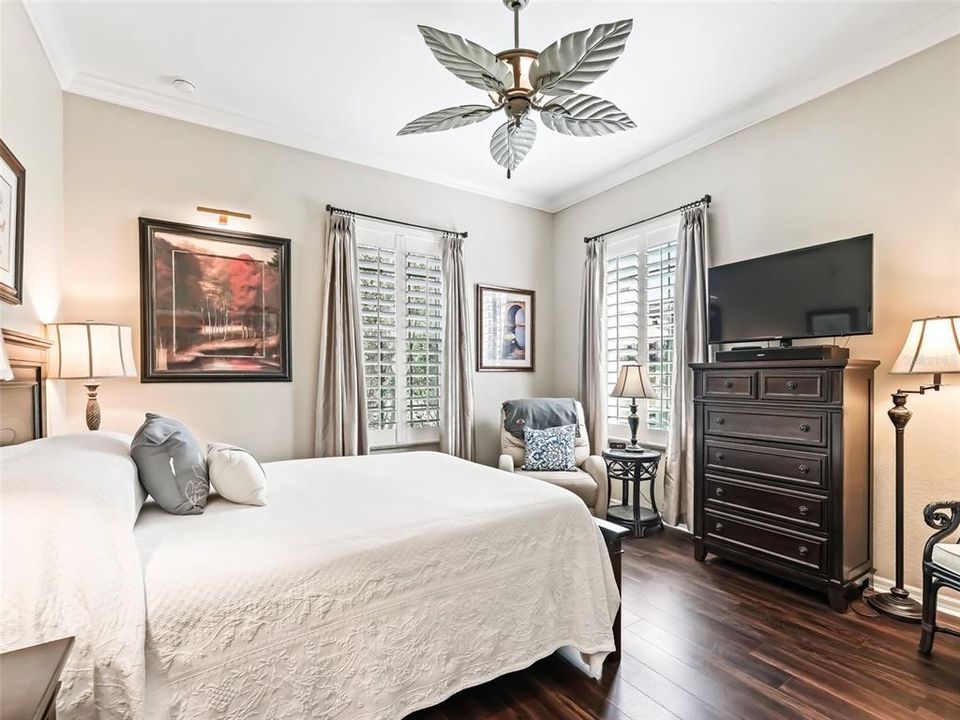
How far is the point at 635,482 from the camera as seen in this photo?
381 centimetres

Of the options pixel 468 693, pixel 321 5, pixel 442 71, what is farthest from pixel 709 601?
pixel 321 5

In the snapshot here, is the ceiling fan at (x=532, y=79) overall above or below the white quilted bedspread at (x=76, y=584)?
above

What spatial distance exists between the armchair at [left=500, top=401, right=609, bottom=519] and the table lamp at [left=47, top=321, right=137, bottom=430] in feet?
8.89

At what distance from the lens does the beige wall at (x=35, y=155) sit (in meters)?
2.13

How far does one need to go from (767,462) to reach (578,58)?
2.48 metres

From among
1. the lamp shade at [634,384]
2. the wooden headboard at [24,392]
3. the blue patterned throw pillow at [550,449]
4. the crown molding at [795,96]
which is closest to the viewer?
the wooden headboard at [24,392]

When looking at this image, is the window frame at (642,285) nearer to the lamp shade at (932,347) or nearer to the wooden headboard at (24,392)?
the lamp shade at (932,347)

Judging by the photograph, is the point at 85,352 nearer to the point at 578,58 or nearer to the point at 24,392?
the point at 24,392

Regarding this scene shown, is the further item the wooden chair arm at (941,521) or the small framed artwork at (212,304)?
the small framed artwork at (212,304)

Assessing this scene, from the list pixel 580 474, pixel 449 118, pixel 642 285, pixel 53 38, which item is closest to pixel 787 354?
pixel 642 285

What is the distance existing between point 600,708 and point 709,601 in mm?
1198

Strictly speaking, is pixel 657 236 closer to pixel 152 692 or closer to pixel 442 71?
pixel 442 71

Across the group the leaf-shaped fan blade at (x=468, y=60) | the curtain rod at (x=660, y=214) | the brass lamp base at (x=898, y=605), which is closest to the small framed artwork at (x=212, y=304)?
the leaf-shaped fan blade at (x=468, y=60)

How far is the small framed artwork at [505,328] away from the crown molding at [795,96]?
1302 mm
